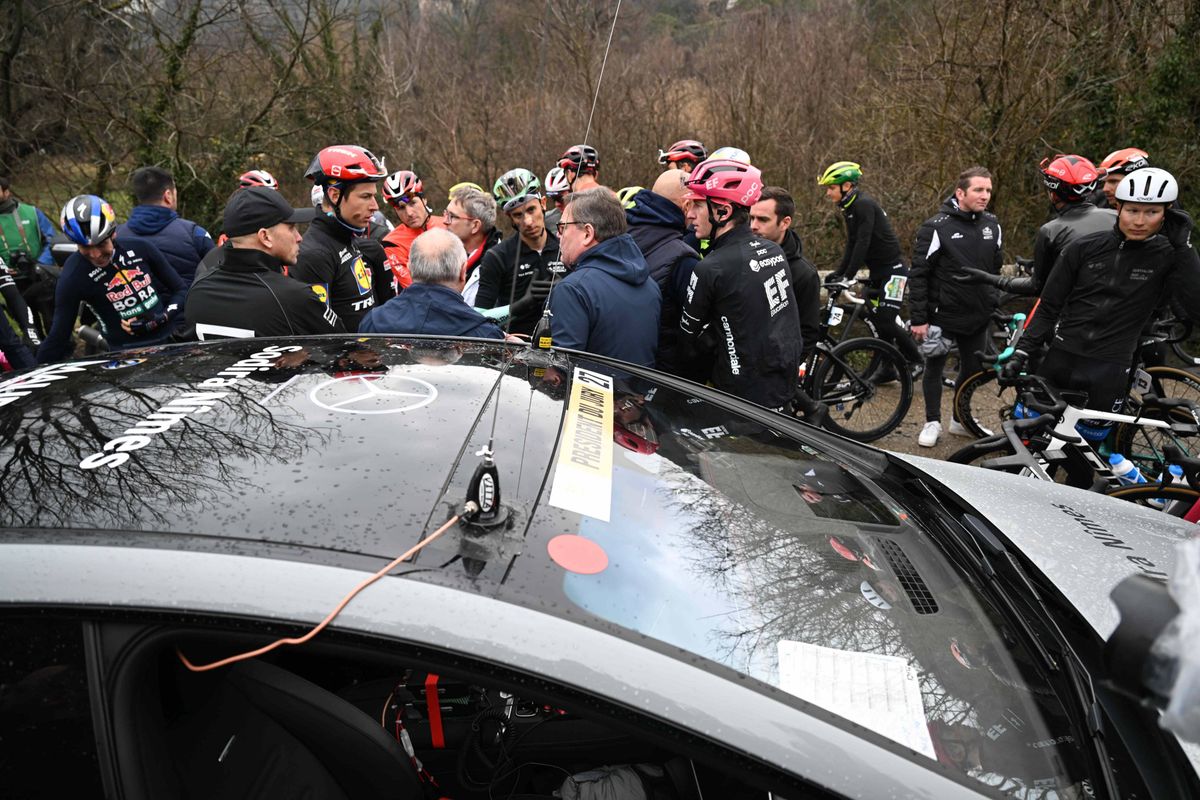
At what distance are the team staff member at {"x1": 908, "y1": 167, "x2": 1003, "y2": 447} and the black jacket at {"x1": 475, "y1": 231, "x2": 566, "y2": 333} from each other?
2925 millimetres

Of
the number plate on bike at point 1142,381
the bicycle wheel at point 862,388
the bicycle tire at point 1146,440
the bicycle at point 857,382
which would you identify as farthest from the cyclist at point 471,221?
the number plate on bike at point 1142,381

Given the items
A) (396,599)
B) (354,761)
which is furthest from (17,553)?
(354,761)

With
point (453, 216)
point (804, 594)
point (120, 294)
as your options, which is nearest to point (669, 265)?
point (453, 216)

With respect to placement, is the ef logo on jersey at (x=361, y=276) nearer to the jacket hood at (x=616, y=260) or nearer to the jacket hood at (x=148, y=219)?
the jacket hood at (x=616, y=260)

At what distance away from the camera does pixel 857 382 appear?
617 centimetres

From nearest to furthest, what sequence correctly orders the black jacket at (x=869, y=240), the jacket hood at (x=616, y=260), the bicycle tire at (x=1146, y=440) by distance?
1. the jacket hood at (x=616, y=260)
2. the bicycle tire at (x=1146, y=440)
3. the black jacket at (x=869, y=240)

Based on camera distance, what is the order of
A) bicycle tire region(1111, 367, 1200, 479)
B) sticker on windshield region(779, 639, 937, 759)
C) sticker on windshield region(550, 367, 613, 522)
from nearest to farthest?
1. sticker on windshield region(779, 639, 937, 759)
2. sticker on windshield region(550, 367, 613, 522)
3. bicycle tire region(1111, 367, 1200, 479)

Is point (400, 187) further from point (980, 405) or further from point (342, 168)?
point (980, 405)

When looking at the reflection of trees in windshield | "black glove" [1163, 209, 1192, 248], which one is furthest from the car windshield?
"black glove" [1163, 209, 1192, 248]

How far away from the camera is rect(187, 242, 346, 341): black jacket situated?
341cm

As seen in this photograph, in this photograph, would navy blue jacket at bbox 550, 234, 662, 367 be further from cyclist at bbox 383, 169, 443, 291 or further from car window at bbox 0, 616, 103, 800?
cyclist at bbox 383, 169, 443, 291

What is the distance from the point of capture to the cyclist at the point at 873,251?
21.2ft

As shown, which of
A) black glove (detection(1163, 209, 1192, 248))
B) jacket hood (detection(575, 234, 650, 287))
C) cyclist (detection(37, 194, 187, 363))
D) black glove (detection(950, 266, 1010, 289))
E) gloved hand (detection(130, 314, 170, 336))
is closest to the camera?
jacket hood (detection(575, 234, 650, 287))

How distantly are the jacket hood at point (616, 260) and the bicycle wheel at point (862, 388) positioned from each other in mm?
2950
